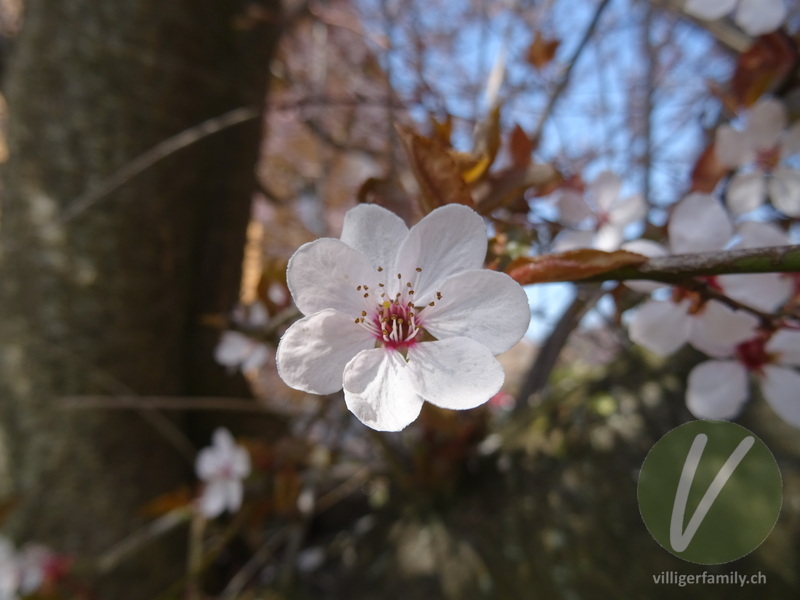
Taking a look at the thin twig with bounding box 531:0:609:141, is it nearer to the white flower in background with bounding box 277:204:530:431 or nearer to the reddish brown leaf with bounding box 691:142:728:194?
the reddish brown leaf with bounding box 691:142:728:194

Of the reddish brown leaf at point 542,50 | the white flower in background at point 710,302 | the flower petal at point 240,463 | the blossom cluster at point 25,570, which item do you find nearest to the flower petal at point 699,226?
the white flower in background at point 710,302

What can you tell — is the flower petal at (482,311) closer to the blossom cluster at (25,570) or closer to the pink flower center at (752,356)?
the pink flower center at (752,356)

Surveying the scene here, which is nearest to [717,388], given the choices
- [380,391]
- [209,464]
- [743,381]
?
[743,381]

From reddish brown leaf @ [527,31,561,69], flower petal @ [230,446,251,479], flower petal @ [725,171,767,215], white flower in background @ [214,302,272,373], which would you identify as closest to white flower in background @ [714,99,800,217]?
flower petal @ [725,171,767,215]

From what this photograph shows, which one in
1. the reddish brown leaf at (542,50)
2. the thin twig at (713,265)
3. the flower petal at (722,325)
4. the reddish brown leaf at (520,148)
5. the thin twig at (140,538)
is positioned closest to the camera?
the thin twig at (713,265)

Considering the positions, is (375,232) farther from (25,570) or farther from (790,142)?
(25,570)

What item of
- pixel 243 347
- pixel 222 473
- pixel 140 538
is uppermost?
pixel 243 347
